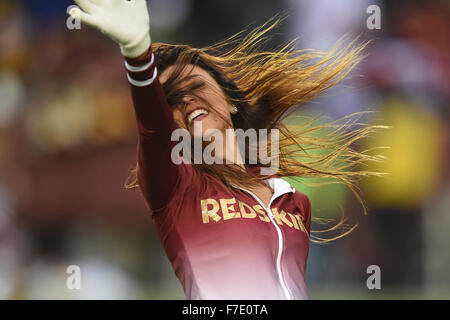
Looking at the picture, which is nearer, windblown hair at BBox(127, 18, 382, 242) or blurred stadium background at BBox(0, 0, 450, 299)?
windblown hair at BBox(127, 18, 382, 242)

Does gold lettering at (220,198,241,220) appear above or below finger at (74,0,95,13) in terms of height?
below

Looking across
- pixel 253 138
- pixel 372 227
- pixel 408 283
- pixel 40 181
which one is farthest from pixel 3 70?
pixel 253 138

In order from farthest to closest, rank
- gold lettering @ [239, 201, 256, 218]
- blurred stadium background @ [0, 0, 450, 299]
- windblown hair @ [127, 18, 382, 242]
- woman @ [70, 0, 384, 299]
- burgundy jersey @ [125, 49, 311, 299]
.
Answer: blurred stadium background @ [0, 0, 450, 299] < windblown hair @ [127, 18, 382, 242] < gold lettering @ [239, 201, 256, 218] < burgundy jersey @ [125, 49, 311, 299] < woman @ [70, 0, 384, 299]

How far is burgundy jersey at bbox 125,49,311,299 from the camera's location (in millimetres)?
3104

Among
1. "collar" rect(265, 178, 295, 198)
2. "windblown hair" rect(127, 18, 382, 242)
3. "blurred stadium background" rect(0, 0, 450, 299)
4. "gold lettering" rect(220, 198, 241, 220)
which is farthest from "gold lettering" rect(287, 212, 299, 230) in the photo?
"blurred stadium background" rect(0, 0, 450, 299)

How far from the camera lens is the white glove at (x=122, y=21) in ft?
8.88

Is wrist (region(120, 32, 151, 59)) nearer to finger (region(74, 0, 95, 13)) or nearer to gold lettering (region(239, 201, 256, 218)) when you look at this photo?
finger (region(74, 0, 95, 13))

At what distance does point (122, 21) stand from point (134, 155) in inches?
233

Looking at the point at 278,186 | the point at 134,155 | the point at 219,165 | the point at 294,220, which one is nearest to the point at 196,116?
the point at 219,165

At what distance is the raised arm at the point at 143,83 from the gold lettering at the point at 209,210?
0.19 metres

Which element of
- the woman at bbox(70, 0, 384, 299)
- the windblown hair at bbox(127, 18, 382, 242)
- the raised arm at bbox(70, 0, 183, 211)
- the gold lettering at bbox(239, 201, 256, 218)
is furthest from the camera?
the windblown hair at bbox(127, 18, 382, 242)

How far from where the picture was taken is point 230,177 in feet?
11.1

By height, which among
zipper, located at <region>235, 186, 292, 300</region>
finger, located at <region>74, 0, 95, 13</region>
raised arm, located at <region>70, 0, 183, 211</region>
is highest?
finger, located at <region>74, 0, 95, 13</region>
